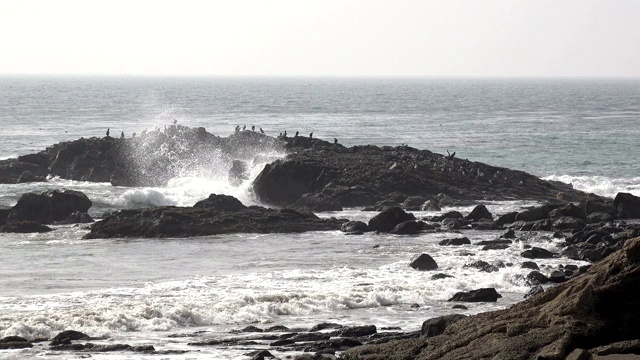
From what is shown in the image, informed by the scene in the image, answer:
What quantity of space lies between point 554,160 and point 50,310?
55.2m

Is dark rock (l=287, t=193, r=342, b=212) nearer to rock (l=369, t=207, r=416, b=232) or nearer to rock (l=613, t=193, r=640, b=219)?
rock (l=369, t=207, r=416, b=232)

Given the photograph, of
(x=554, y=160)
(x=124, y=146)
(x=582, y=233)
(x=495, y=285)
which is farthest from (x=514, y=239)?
(x=554, y=160)

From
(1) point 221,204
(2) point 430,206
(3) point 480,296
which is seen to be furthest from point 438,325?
(2) point 430,206

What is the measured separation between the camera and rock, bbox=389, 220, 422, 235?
44.6m

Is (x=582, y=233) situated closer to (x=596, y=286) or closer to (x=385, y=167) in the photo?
(x=385, y=167)

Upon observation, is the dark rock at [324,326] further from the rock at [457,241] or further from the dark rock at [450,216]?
the dark rock at [450,216]

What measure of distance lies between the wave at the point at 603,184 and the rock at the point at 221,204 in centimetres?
2191

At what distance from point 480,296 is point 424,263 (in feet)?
18.4

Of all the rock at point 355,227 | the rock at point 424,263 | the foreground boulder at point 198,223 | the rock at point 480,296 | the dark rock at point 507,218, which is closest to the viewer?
the rock at point 480,296

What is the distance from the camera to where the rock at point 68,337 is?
26.1 metres

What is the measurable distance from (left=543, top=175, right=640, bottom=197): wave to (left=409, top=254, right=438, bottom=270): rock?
2525cm

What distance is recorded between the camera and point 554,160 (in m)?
79.2

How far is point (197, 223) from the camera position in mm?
45062

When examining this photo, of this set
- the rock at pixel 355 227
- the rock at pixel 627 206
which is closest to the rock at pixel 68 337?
the rock at pixel 355 227
